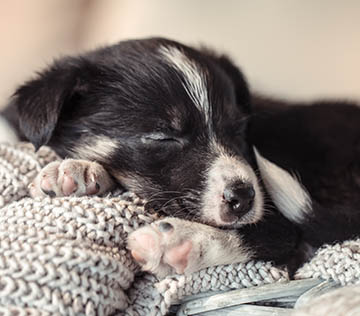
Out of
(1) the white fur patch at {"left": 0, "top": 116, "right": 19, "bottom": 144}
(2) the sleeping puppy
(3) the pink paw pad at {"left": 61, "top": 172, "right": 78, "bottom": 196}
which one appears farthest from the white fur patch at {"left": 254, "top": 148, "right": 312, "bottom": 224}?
(1) the white fur patch at {"left": 0, "top": 116, "right": 19, "bottom": 144}

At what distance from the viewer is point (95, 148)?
5.57 ft

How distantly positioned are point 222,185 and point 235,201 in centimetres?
6

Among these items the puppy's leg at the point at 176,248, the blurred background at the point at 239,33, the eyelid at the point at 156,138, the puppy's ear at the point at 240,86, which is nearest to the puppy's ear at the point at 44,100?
the eyelid at the point at 156,138

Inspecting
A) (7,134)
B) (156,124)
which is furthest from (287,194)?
(7,134)

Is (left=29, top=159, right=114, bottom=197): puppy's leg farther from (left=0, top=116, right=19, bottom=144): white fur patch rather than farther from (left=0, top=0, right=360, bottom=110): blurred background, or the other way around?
(left=0, top=0, right=360, bottom=110): blurred background

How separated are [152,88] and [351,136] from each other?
88cm

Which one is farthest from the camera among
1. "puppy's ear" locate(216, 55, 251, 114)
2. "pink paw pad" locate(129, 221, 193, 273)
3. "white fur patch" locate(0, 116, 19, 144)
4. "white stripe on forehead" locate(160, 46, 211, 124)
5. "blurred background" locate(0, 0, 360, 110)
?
"blurred background" locate(0, 0, 360, 110)

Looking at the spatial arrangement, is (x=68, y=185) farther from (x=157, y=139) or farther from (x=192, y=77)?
(x=192, y=77)

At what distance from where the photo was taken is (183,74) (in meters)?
1.73

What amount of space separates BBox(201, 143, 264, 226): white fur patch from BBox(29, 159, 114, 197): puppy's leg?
31 cm

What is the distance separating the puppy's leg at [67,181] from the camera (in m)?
1.48

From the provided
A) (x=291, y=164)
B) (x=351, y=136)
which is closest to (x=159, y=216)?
(x=291, y=164)

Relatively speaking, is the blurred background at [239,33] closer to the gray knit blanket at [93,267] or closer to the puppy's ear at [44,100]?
the puppy's ear at [44,100]

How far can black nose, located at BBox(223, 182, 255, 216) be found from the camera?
4.84 feet
